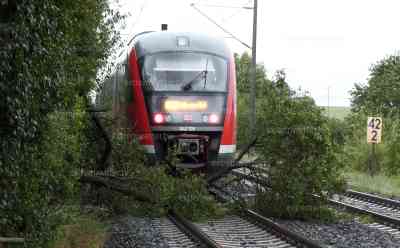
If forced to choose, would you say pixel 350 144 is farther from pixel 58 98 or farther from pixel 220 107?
pixel 58 98

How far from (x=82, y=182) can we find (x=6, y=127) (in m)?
6.76

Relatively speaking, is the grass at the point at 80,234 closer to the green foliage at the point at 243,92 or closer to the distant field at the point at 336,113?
the distant field at the point at 336,113

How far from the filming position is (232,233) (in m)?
11.3

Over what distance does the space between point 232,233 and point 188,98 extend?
392 centimetres

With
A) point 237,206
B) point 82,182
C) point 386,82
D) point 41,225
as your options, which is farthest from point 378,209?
point 386,82

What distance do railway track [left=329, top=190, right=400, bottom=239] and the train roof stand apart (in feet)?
13.3

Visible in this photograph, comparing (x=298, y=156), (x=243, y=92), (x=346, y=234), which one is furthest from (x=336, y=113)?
(x=346, y=234)

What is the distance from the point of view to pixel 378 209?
48.5 feet

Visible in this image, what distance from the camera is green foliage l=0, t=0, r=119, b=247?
584cm

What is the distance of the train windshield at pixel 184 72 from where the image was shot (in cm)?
1450

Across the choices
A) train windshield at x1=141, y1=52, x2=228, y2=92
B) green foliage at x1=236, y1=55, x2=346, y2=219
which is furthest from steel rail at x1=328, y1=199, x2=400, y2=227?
train windshield at x1=141, y1=52, x2=228, y2=92

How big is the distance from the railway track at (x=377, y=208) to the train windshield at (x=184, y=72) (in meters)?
3.51

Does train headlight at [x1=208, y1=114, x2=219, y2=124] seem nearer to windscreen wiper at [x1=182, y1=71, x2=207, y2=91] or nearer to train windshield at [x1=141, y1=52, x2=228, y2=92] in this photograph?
train windshield at [x1=141, y1=52, x2=228, y2=92]

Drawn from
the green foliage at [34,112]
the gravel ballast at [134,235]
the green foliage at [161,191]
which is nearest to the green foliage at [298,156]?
the green foliage at [161,191]
